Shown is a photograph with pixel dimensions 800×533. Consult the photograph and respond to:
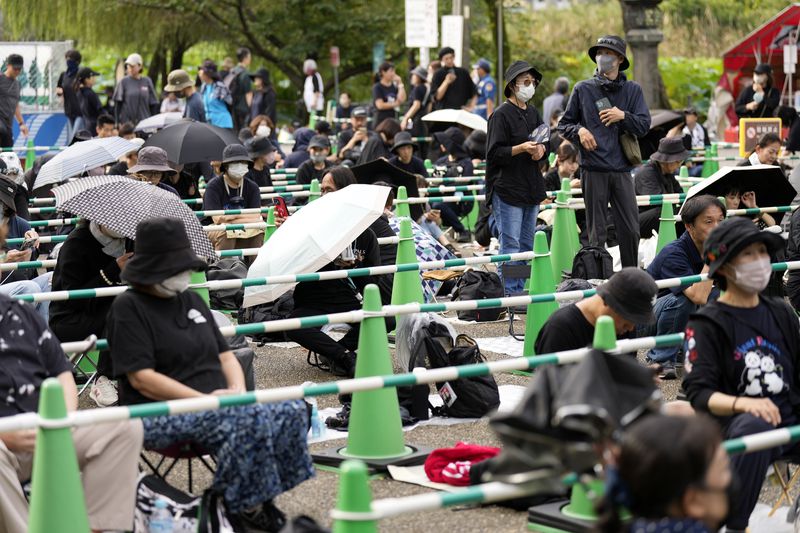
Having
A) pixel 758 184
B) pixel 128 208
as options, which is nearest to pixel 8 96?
pixel 758 184

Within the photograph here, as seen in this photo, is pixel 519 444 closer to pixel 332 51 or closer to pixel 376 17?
pixel 332 51

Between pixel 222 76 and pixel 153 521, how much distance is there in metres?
18.9

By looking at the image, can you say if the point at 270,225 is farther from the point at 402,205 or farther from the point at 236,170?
the point at 402,205

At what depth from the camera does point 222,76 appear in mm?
23750

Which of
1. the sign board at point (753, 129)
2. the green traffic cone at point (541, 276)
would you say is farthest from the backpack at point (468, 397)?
the sign board at point (753, 129)

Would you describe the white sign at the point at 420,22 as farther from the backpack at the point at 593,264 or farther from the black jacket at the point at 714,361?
the black jacket at the point at 714,361

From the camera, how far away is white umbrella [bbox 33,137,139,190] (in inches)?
512

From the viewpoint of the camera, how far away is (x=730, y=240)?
216 inches

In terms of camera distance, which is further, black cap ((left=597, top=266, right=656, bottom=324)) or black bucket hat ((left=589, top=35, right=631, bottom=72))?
black bucket hat ((left=589, top=35, right=631, bottom=72))

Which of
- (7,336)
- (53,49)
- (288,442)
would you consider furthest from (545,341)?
(53,49)

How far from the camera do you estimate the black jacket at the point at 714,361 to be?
5.37 m

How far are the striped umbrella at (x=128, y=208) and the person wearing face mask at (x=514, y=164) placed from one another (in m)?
3.82

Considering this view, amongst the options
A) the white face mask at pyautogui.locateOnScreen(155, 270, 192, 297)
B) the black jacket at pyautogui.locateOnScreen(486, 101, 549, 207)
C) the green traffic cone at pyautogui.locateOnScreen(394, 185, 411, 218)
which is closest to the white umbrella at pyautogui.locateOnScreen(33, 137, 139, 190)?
the green traffic cone at pyautogui.locateOnScreen(394, 185, 411, 218)

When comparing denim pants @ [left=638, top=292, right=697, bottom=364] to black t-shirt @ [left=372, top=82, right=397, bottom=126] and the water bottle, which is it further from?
black t-shirt @ [left=372, top=82, right=397, bottom=126]
